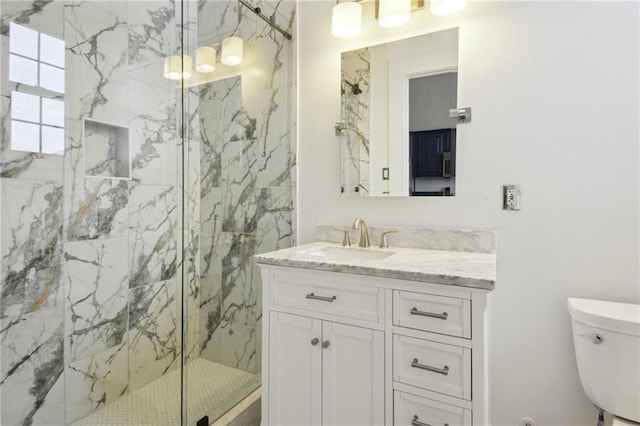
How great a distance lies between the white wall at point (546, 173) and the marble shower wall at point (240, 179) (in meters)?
0.76

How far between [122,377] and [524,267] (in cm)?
198

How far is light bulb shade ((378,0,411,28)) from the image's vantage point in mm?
1624

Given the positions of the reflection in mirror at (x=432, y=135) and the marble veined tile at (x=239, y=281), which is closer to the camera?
the reflection in mirror at (x=432, y=135)

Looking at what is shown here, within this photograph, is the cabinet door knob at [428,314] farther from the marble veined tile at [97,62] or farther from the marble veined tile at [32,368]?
the marble veined tile at [97,62]

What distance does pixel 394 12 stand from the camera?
1.64 meters

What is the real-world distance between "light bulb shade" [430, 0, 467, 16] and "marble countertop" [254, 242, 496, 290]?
1.07 m

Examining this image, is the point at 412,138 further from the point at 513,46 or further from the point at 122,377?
the point at 122,377

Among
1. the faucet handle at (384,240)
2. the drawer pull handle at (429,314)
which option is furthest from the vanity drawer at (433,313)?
the faucet handle at (384,240)

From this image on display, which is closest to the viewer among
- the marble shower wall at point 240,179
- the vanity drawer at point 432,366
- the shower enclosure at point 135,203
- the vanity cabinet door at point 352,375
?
the vanity drawer at point 432,366

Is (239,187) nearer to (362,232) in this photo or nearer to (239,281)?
(239,281)

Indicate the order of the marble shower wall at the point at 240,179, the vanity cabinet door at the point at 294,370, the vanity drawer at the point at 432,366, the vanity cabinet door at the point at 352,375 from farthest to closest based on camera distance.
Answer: the marble shower wall at the point at 240,179 → the vanity cabinet door at the point at 294,370 → the vanity cabinet door at the point at 352,375 → the vanity drawer at the point at 432,366

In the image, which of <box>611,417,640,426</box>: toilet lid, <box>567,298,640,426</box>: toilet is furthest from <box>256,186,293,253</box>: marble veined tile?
<box>611,417,640,426</box>: toilet lid

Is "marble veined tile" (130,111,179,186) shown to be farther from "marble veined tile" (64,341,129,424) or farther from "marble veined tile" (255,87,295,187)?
"marble veined tile" (64,341,129,424)

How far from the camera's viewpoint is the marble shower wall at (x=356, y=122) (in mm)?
1777
